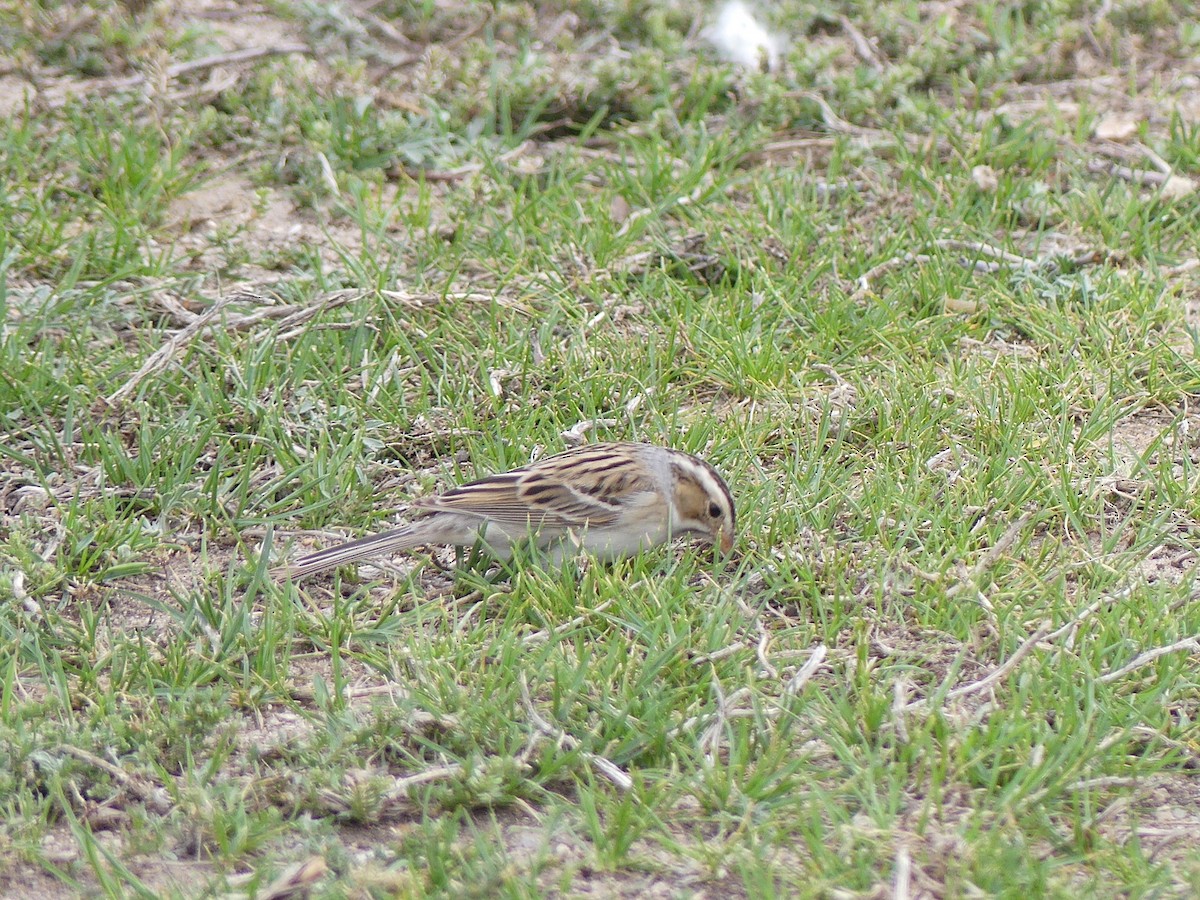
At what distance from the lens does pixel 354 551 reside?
4664 mm

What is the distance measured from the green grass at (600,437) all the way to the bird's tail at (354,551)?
3.4 inches

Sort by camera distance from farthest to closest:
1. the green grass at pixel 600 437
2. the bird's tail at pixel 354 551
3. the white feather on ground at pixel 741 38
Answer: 1. the white feather on ground at pixel 741 38
2. the bird's tail at pixel 354 551
3. the green grass at pixel 600 437

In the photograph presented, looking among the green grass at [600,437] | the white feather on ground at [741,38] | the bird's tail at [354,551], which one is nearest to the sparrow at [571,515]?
the bird's tail at [354,551]

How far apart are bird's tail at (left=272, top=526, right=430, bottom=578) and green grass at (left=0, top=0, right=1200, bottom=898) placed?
86 mm

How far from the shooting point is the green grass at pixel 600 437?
3.70 meters

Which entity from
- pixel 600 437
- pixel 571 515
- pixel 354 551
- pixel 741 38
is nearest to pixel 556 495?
pixel 571 515

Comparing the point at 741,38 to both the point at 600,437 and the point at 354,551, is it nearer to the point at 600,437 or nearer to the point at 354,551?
the point at 600,437

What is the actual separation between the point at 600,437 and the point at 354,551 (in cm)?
125

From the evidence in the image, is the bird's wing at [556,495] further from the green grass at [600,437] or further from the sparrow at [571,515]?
the green grass at [600,437]

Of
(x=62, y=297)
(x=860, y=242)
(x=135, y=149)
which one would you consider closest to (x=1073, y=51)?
(x=860, y=242)

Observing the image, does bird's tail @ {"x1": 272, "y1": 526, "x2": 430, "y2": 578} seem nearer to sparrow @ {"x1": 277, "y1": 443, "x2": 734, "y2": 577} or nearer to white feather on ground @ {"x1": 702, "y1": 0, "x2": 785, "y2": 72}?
sparrow @ {"x1": 277, "y1": 443, "x2": 734, "y2": 577}

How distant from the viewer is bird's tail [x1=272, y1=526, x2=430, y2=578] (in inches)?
183

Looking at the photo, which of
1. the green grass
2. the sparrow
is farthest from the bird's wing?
the green grass

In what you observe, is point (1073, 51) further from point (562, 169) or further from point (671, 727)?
point (671, 727)
